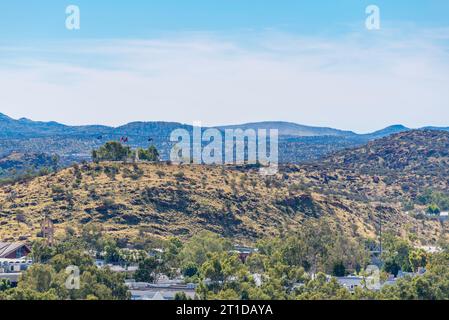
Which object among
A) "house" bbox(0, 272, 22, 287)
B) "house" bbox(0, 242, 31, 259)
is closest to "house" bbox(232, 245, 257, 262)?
"house" bbox(0, 242, 31, 259)

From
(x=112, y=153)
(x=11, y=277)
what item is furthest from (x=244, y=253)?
(x=112, y=153)

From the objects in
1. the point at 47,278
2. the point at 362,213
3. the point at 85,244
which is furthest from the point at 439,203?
the point at 47,278

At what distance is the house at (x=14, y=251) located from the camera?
108 meters

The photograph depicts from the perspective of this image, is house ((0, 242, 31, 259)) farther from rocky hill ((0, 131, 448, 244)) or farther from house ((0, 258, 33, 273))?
rocky hill ((0, 131, 448, 244))

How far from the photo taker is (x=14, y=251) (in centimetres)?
10912

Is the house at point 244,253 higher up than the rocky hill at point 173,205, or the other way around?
the rocky hill at point 173,205

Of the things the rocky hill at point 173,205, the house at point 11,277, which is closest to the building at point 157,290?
the house at point 11,277

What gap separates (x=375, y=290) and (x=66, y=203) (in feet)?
200

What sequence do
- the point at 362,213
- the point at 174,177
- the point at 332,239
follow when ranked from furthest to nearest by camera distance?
the point at 362,213 → the point at 174,177 → the point at 332,239

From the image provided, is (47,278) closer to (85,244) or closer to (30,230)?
(85,244)

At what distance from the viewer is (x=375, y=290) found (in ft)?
261

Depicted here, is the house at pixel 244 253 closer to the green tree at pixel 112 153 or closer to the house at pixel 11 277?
the house at pixel 11 277

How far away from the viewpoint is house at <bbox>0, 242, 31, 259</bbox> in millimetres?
108375
